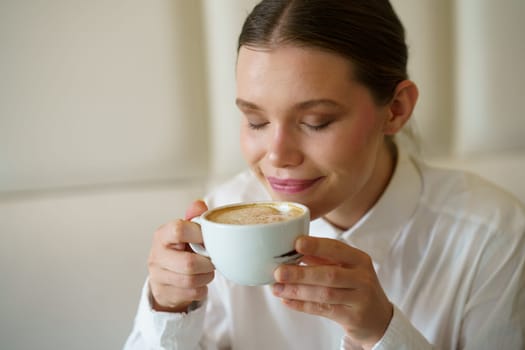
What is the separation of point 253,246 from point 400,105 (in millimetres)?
497

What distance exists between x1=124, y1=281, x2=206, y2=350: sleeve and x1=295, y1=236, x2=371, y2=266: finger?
33 centimetres

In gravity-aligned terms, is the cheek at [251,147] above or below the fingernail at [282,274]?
above

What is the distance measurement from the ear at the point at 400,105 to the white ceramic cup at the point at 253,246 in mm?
369

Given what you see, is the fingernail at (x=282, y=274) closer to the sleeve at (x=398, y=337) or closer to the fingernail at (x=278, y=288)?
the fingernail at (x=278, y=288)

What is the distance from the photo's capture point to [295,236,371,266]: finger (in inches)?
21.9

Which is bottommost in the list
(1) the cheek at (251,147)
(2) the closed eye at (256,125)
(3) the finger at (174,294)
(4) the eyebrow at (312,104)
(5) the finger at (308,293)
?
(3) the finger at (174,294)

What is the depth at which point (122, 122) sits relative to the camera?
1126 millimetres

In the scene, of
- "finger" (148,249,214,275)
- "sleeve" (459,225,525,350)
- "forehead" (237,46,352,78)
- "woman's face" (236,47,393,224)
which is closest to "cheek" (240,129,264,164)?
"woman's face" (236,47,393,224)

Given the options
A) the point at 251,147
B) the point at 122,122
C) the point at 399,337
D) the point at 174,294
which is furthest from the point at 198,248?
the point at 122,122

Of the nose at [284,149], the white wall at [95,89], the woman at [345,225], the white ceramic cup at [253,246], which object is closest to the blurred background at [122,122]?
the white wall at [95,89]

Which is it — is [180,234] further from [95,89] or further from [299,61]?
[95,89]

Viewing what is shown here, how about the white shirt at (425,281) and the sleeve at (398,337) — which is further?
the white shirt at (425,281)

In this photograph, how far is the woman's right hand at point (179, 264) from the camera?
2.13 ft

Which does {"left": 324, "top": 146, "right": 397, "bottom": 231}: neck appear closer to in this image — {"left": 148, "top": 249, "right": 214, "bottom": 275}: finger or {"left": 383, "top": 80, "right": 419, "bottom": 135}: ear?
{"left": 383, "top": 80, "right": 419, "bottom": 135}: ear
